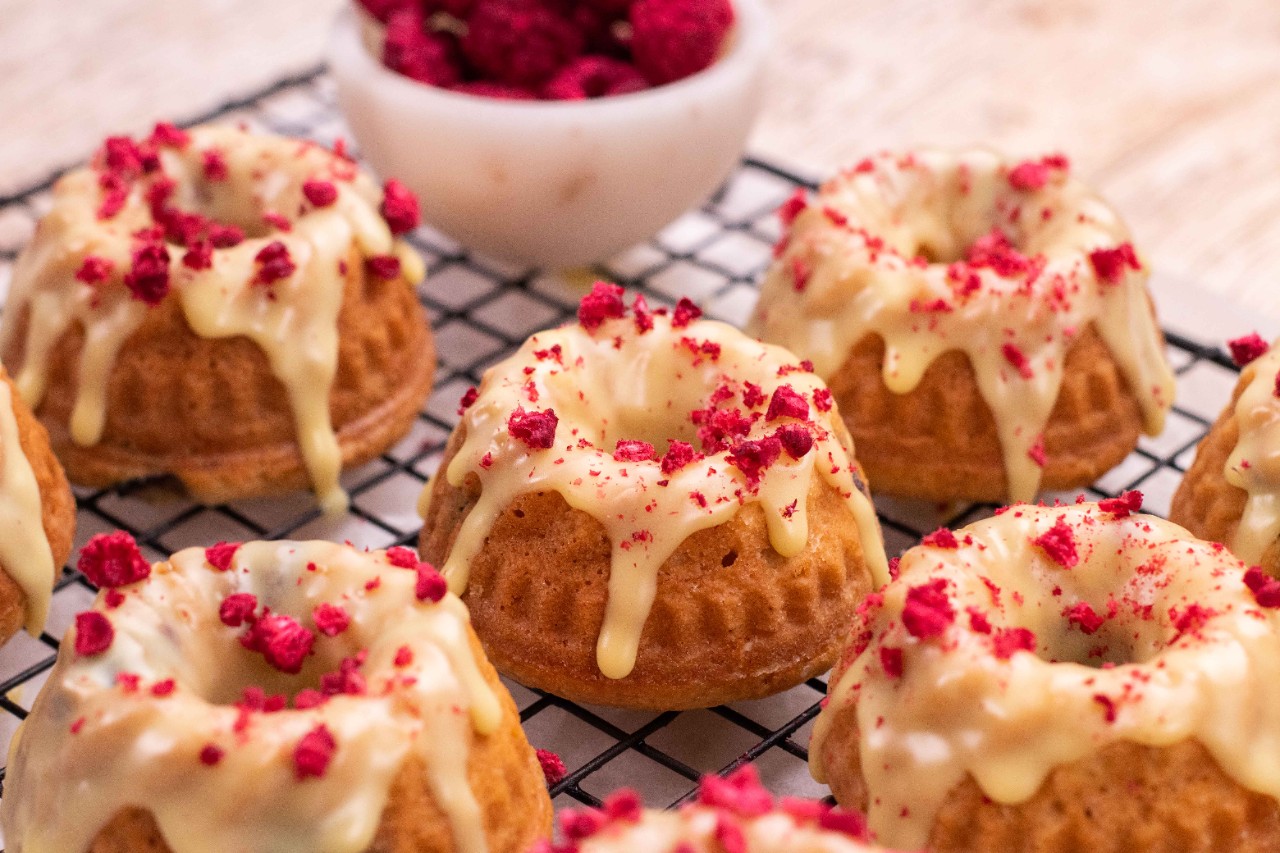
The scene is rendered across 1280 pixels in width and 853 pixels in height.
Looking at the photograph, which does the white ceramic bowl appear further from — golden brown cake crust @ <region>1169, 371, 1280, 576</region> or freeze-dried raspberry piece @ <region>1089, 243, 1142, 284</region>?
golden brown cake crust @ <region>1169, 371, 1280, 576</region>

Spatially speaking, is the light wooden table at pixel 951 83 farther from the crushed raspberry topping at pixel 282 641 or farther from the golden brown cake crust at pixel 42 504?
the crushed raspberry topping at pixel 282 641

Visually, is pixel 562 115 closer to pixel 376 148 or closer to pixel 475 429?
pixel 376 148

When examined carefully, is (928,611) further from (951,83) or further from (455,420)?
(951,83)

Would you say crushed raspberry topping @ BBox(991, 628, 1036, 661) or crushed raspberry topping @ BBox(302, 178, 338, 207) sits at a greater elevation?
crushed raspberry topping @ BBox(991, 628, 1036, 661)

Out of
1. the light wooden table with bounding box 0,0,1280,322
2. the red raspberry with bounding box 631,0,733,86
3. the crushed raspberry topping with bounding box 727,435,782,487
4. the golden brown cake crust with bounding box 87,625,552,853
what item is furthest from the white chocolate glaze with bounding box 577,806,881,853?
the light wooden table with bounding box 0,0,1280,322

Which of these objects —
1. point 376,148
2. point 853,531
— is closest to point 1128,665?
point 853,531

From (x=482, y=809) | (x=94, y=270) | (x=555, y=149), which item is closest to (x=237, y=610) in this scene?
(x=482, y=809)

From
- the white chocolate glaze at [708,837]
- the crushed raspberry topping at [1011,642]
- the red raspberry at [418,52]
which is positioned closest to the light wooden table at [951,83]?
the red raspberry at [418,52]
